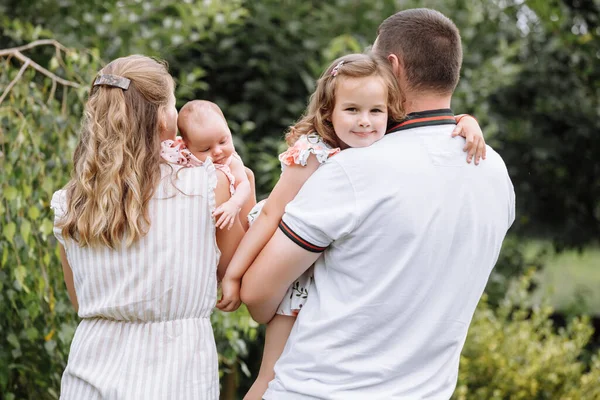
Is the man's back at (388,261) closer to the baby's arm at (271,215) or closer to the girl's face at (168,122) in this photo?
the baby's arm at (271,215)

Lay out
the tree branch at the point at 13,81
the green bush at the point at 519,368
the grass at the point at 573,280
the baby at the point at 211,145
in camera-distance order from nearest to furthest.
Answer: the baby at the point at 211,145 → the tree branch at the point at 13,81 → the green bush at the point at 519,368 → the grass at the point at 573,280

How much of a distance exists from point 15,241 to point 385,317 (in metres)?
1.44

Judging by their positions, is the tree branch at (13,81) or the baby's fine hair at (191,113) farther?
the tree branch at (13,81)

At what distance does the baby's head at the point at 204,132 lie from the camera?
7.04ft

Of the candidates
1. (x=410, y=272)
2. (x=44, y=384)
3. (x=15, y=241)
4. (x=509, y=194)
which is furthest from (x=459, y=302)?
(x=44, y=384)

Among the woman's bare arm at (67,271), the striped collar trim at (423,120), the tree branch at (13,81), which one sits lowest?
the woman's bare arm at (67,271)

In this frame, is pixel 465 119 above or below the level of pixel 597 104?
above

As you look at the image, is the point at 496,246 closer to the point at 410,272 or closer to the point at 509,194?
the point at 509,194

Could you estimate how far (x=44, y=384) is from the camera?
3.12 meters

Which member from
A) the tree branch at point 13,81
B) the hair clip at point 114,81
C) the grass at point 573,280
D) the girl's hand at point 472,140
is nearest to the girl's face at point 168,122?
the hair clip at point 114,81

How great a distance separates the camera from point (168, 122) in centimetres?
204

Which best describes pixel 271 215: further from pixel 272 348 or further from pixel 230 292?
pixel 272 348

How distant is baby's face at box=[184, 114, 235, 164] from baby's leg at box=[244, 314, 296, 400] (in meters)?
0.44

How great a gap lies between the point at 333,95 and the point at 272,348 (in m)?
0.63
